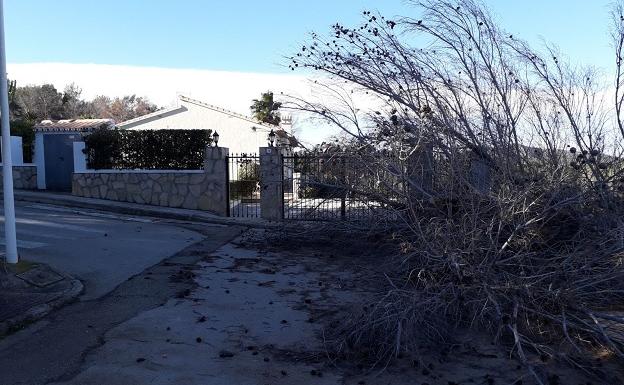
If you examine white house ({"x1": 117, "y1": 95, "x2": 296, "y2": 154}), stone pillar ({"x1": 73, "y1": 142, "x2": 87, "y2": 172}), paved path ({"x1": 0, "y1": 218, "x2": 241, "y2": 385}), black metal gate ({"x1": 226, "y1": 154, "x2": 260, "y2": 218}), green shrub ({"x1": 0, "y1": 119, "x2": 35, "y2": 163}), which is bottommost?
paved path ({"x1": 0, "y1": 218, "x2": 241, "y2": 385})

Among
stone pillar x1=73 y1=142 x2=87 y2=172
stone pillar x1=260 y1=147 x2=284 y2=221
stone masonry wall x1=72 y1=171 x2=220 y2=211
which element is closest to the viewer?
stone pillar x1=260 y1=147 x2=284 y2=221

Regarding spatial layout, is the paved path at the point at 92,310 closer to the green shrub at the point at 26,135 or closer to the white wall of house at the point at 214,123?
the green shrub at the point at 26,135

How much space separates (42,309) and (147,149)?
38.5 ft

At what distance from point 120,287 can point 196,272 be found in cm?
140

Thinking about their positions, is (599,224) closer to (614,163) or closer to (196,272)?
(614,163)

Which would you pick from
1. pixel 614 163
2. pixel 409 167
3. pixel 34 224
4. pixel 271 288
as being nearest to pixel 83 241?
pixel 34 224

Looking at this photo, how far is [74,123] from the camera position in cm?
2691

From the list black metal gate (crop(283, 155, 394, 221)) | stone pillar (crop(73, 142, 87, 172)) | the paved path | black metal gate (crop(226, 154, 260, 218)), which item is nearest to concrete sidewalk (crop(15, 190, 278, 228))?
stone pillar (crop(73, 142, 87, 172))

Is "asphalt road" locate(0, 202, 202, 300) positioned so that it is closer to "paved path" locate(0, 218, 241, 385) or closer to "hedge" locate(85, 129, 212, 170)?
"paved path" locate(0, 218, 241, 385)

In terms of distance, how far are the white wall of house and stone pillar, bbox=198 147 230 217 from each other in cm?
1484

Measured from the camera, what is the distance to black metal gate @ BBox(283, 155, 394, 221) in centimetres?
897

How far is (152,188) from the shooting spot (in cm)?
1747

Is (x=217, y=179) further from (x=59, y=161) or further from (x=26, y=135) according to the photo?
(x=26, y=135)

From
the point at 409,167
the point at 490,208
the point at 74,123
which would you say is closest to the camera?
the point at 490,208
